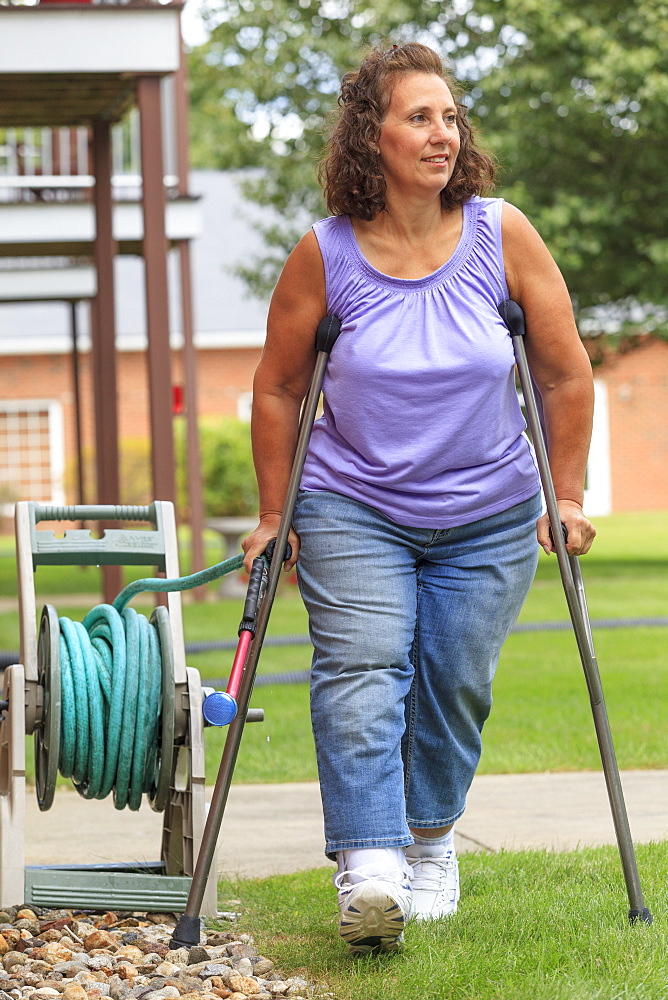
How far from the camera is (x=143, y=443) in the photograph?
2536cm

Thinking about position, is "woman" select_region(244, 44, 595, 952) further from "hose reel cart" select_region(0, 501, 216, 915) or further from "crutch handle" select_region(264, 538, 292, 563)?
"hose reel cart" select_region(0, 501, 216, 915)

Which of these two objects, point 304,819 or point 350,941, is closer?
point 350,941

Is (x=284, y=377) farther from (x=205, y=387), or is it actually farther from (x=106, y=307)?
(x=205, y=387)

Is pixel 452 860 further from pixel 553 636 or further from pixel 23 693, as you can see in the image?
pixel 553 636

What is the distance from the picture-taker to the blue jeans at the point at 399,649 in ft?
10.3

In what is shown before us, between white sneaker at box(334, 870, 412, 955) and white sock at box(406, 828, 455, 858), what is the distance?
44 cm

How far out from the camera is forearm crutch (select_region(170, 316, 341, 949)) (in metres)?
3.21

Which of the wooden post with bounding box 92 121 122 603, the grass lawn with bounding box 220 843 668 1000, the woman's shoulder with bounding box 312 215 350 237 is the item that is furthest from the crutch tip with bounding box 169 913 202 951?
the wooden post with bounding box 92 121 122 603

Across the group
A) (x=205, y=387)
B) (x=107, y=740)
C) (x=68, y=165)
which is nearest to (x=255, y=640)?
(x=107, y=740)

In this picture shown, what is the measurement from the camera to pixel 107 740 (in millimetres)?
3805

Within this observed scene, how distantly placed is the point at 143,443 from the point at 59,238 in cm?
1310

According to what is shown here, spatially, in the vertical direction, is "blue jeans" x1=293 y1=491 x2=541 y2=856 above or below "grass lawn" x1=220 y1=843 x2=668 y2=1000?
above

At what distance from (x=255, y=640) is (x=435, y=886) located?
81 centimetres

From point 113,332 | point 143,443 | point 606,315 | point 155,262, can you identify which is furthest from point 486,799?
point 143,443
